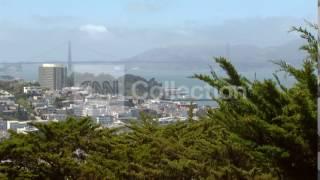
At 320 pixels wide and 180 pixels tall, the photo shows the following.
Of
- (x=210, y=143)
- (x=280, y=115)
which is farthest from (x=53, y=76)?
(x=280, y=115)

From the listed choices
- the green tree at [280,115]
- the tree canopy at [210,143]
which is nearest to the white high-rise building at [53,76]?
the tree canopy at [210,143]

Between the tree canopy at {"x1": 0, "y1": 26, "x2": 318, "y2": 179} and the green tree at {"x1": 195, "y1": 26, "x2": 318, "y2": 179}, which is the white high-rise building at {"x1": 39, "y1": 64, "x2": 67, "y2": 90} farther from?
the green tree at {"x1": 195, "y1": 26, "x2": 318, "y2": 179}

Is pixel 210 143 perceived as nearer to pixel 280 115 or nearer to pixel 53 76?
pixel 280 115

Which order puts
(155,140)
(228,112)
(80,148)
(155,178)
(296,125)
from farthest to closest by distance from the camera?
1. (80,148)
2. (155,140)
3. (155,178)
4. (228,112)
5. (296,125)

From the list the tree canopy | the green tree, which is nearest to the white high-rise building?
the tree canopy

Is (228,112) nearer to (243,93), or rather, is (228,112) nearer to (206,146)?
(243,93)

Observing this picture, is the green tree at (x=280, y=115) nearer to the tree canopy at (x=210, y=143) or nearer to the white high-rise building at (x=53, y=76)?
the tree canopy at (x=210, y=143)

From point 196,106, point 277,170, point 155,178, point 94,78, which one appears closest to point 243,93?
point 277,170

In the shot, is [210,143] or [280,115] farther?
[210,143]
